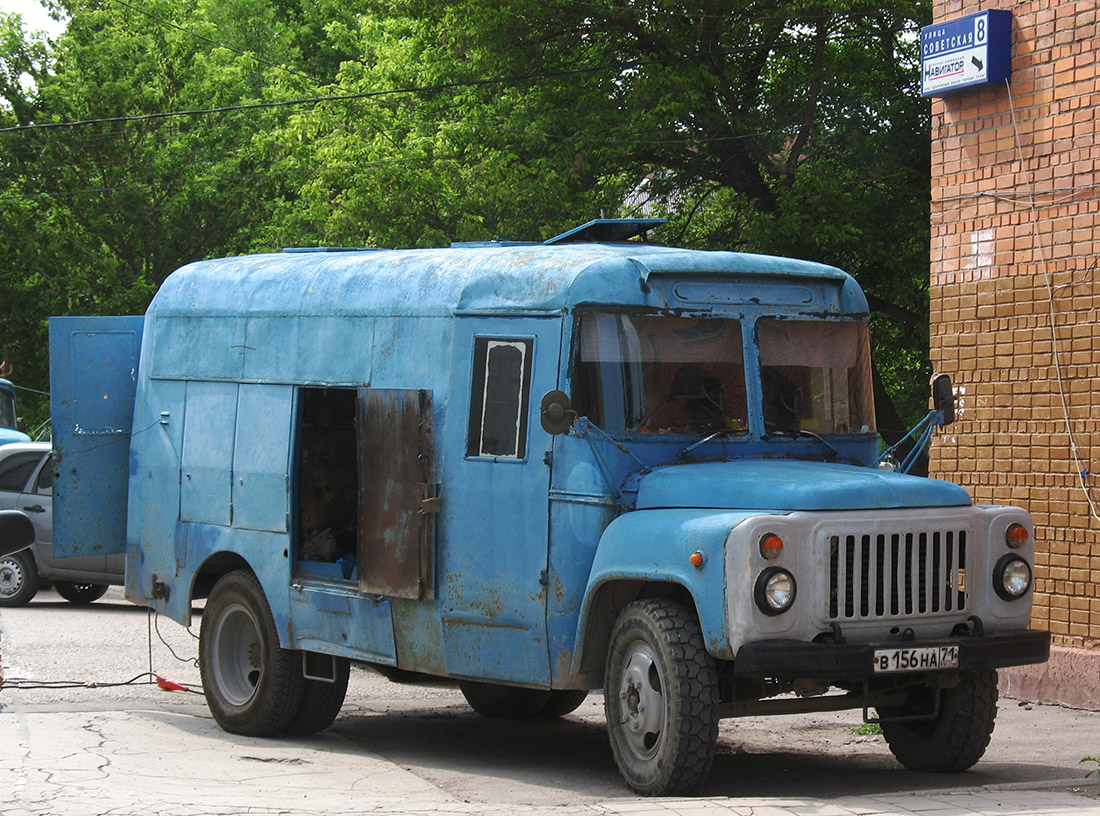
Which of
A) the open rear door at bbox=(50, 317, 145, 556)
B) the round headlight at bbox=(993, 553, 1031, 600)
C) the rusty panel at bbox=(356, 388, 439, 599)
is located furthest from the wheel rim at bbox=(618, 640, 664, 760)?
the open rear door at bbox=(50, 317, 145, 556)

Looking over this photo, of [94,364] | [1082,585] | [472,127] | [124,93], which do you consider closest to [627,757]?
[1082,585]

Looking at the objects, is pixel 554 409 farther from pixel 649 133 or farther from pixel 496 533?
pixel 649 133

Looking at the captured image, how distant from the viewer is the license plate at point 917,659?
23.3 ft

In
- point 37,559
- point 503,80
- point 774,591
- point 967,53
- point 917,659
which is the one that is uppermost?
point 503,80

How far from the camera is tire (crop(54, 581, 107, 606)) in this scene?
18.0 m

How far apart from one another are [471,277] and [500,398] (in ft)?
2.42

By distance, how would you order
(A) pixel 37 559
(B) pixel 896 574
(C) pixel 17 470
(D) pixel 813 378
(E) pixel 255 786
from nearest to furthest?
(B) pixel 896 574, (E) pixel 255 786, (D) pixel 813 378, (A) pixel 37 559, (C) pixel 17 470

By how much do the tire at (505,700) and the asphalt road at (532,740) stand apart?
86mm

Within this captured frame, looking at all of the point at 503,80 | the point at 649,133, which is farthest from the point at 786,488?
the point at 503,80

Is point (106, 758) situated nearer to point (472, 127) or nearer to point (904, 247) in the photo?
point (904, 247)

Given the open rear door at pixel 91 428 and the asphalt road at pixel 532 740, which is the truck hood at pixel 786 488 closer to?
the asphalt road at pixel 532 740

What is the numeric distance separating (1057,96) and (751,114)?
37.6ft

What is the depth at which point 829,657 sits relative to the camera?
273 inches

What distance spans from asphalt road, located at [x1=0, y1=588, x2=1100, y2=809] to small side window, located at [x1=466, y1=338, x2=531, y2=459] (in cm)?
173
